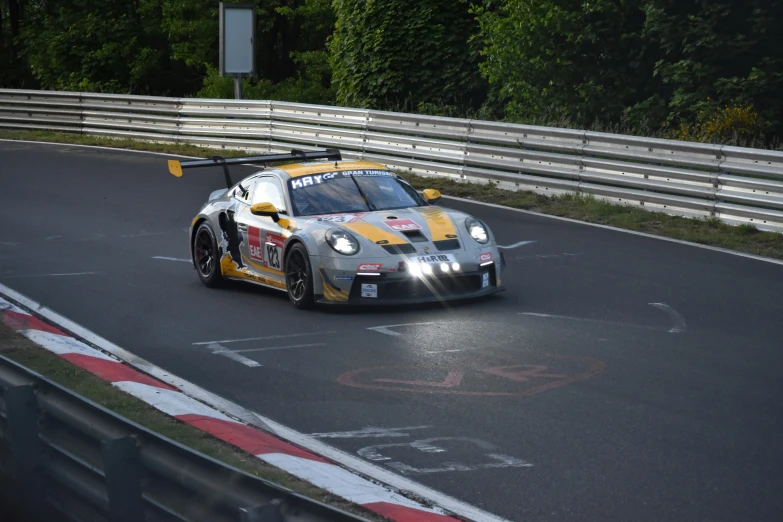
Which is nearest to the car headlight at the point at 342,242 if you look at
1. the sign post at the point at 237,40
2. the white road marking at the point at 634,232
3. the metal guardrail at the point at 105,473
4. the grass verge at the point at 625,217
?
the metal guardrail at the point at 105,473

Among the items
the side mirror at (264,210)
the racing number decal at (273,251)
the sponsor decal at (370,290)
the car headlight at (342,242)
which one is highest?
the side mirror at (264,210)

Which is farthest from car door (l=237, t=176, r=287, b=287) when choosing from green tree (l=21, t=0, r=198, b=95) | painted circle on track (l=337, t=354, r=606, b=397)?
green tree (l=21, t=0, r=198, b=95)

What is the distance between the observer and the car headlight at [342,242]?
10781 mm

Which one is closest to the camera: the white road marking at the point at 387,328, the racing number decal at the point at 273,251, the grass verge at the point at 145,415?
the grass verge at the point at 145,415

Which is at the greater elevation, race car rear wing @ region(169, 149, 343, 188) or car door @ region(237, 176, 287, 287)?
race car rear wing @ region(169, 149, 343, 188)

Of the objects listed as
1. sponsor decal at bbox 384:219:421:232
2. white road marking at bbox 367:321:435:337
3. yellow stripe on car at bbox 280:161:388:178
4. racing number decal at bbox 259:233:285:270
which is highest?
yellow stripe on car at bbox 280:161:388:178

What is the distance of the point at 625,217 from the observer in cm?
1655

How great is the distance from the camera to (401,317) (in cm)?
1058

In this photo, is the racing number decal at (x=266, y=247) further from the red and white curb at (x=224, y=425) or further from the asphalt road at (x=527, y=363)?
the red and white curb at (x=224, y=425)

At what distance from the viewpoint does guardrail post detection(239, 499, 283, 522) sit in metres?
3.70

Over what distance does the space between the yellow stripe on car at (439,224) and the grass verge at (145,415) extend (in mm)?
3657

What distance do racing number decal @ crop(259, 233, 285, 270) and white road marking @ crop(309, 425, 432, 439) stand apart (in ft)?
14.5

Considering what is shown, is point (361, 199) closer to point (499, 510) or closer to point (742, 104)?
point (499, 510)

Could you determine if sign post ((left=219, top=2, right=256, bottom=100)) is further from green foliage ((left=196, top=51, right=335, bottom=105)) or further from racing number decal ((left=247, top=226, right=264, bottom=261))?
racing number decal ((left=247, top=226, right=264, bottom=261))
